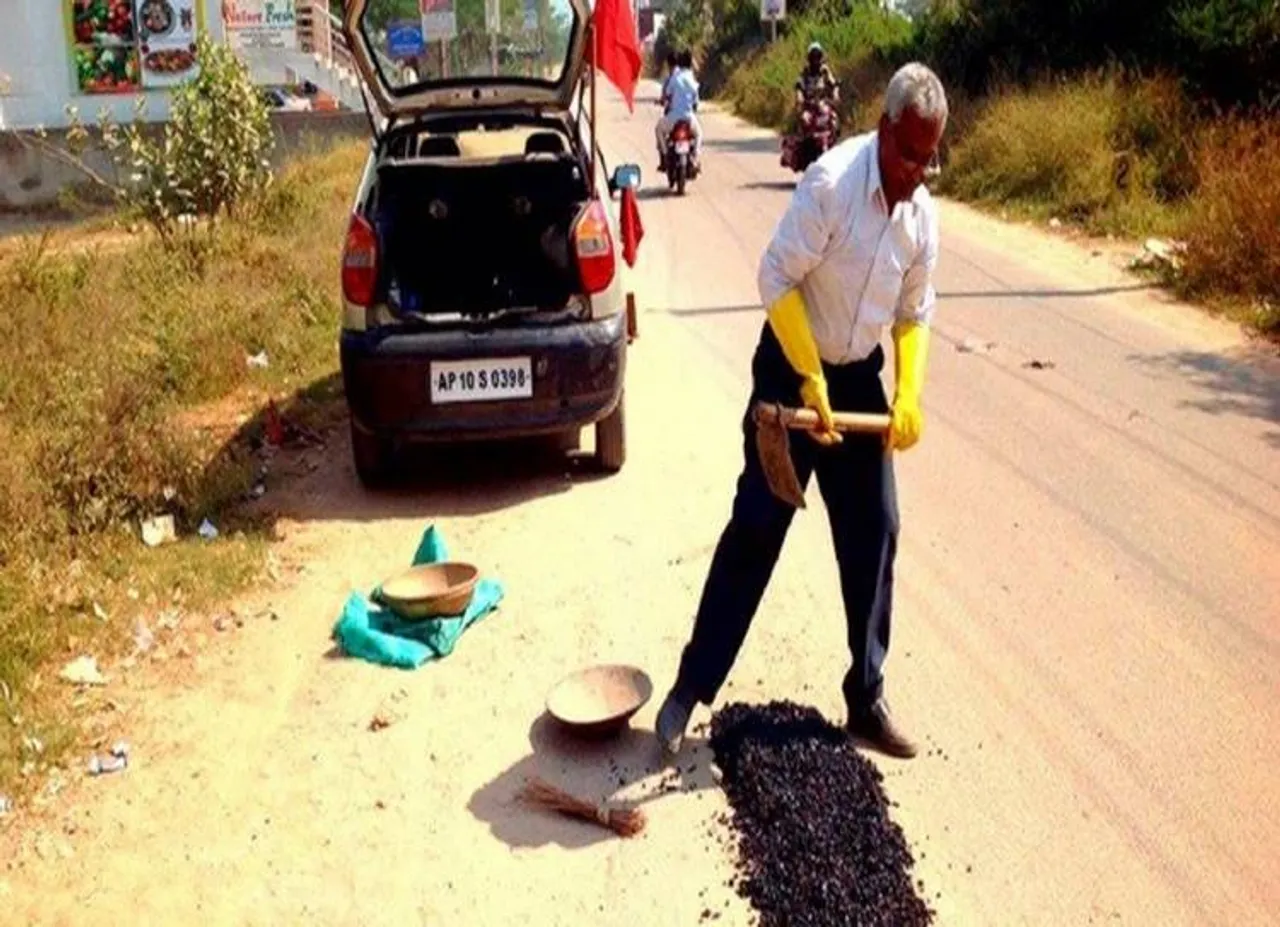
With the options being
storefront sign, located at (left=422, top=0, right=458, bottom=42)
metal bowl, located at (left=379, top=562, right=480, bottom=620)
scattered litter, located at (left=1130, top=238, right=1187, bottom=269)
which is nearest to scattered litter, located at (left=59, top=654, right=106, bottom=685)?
metal bowl, located at (left=379, top=562, right=480, bottom=620)

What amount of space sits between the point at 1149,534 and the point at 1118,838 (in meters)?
2.24

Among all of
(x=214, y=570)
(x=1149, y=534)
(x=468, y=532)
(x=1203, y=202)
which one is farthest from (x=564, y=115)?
(x=1203, y=202)

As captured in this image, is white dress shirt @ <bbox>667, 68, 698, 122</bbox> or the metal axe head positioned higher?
white dress shirt @ <bbox>667, 68, 698, 122</bbox>

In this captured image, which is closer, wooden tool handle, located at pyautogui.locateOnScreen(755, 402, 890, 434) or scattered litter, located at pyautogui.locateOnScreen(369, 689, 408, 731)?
wooden tool handle, located at pyautogui.locateOnScreen(755, 402, 890, 434)

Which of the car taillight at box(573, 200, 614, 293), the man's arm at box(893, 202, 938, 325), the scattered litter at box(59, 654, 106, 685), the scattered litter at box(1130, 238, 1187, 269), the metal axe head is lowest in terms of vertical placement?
the scattered litter at box(59, 654, 106, 685)

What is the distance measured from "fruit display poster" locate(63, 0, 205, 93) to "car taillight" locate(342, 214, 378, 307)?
23.1 m

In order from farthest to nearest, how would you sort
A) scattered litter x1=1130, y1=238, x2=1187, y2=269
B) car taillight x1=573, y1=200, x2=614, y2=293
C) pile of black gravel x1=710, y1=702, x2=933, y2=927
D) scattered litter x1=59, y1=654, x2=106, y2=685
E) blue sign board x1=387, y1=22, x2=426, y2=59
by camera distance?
blue sign board x1=387, y1=22, x2=426, y2=59
scattered litter x1=1130, y1=238, x2=1187, y2=269
car taillight x1=573, y1=200, x2=614, y2=293
scattered litter x1=59, y1=654, x2=106, y2=685
pile of black gravel x1=710, y1=702, x2=933, y2=927

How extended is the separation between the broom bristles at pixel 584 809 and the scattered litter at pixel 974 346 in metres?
5.46

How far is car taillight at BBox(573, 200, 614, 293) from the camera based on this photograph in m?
5.96

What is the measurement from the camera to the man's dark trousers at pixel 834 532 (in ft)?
12.0

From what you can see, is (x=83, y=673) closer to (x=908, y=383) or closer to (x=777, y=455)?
(x=777, y=455)

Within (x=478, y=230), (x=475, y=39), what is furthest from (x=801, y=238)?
(x=475, y=39)

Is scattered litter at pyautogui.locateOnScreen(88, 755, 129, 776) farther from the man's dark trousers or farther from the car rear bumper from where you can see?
the car rear bumper

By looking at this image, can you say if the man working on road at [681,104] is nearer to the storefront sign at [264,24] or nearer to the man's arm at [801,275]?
the storefront sign at [264,24]
